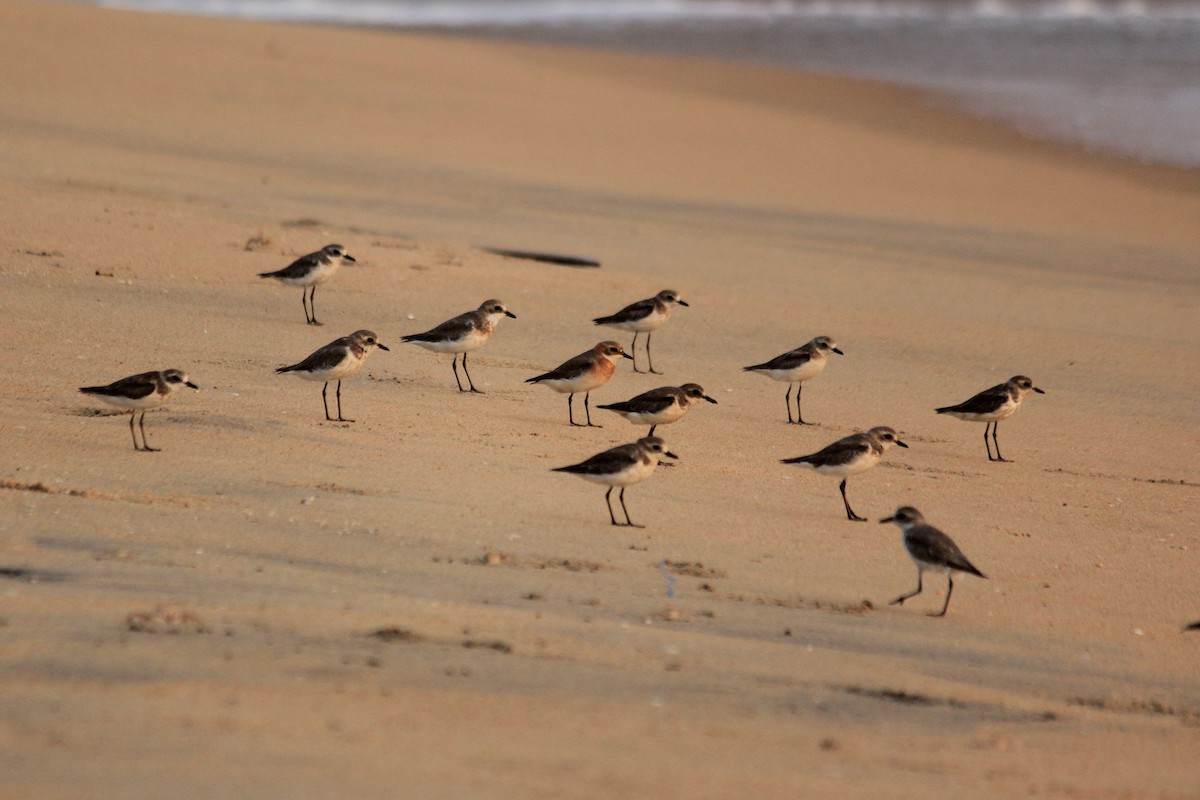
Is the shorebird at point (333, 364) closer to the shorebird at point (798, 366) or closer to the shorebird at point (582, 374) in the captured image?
the shorebird at point (582, 374)

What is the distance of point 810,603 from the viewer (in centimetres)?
743

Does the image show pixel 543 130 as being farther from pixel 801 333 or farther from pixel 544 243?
pixel 801 333

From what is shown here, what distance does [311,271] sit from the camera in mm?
12461

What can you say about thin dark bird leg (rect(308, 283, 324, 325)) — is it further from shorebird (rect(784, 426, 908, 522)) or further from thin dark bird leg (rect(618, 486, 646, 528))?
shorebird (rect(784, 426, 908, 522))

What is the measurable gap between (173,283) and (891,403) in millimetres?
6311

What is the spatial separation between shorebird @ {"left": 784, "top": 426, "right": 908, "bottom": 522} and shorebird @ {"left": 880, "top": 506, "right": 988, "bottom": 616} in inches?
46.8

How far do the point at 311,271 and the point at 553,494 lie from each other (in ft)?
14.6

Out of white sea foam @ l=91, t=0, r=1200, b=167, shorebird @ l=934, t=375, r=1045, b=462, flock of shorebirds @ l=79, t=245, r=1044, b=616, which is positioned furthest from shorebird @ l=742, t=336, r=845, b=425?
white sea foam @ l=91, t=0, r=1200, b=167

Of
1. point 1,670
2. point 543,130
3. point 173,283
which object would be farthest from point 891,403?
point 543,130

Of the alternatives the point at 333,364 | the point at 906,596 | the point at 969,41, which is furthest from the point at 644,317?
the point at 969,41

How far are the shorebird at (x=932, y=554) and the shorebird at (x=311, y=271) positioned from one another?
6.34 metres

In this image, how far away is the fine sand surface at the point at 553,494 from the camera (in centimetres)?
548

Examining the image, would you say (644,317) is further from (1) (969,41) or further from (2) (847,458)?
(1) (969,41)

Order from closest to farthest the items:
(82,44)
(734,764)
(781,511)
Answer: (734,764) < (781,511) < (82,44)
